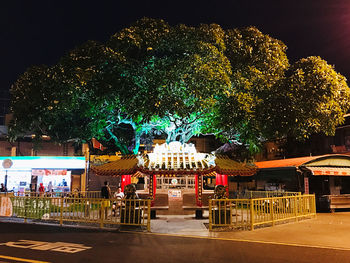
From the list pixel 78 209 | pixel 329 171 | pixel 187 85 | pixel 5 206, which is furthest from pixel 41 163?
pixel 329 171

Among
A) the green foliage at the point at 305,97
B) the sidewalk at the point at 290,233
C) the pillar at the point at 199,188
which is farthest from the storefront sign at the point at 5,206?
Answer: the green foliage at the point at 305,97

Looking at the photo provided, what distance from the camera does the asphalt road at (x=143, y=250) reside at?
7.45 m

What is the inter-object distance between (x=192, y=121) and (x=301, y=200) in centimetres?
733

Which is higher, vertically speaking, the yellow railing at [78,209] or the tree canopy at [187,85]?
the tree canopy at [187,85]

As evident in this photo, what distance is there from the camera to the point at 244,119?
52.7ft

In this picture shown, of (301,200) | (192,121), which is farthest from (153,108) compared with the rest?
(301,200)

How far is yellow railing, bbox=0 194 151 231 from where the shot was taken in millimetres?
12102

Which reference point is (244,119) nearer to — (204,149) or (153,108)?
(153,108)

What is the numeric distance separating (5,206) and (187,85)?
1051 cm

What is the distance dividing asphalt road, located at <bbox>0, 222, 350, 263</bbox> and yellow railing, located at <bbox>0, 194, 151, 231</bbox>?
50.5 inches

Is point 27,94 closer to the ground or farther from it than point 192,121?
farther from it

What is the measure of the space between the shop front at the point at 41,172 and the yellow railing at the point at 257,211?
69.2ft

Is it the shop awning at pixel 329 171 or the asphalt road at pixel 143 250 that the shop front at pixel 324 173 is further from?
the asphalt road at pixel 143 250

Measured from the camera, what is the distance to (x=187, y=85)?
16.6 meters
